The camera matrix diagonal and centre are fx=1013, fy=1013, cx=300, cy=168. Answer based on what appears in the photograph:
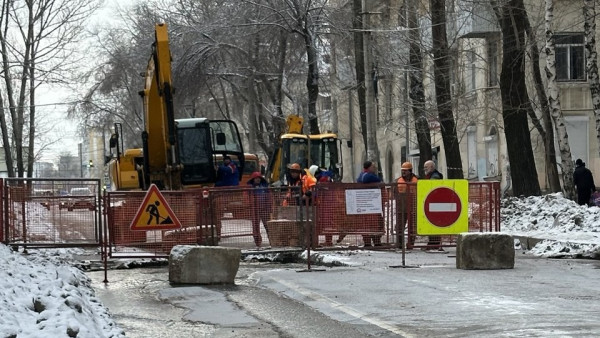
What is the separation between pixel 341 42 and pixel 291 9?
112 inches

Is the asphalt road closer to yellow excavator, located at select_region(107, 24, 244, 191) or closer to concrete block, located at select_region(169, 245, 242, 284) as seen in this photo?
concrete block, located at select_region(169, 245, 242, 284)

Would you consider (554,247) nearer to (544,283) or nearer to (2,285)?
(544,283)

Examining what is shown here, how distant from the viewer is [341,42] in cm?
3819

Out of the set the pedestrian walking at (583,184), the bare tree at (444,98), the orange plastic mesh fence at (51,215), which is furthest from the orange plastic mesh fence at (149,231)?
the bare tree at (444,98)

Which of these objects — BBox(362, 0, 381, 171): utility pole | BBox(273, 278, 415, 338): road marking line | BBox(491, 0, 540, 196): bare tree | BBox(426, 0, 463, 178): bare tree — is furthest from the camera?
BBox(426, 0, 463, 178): bare tree

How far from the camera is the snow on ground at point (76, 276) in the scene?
8.33 m

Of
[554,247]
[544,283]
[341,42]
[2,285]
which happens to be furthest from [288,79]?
[2,285]

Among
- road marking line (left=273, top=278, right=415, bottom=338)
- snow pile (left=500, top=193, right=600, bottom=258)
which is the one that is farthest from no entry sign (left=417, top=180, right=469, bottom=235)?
road marking line (left=273, top=278, right=415, bottom=338)

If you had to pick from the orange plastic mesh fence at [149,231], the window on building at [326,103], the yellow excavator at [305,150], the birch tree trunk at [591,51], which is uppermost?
the window on building at [326,103]

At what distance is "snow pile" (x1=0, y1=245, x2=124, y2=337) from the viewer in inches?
317

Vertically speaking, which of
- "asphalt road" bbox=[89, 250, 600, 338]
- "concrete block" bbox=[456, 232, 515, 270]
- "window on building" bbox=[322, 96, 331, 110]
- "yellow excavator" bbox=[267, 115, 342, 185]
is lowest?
"asphalt road" bbox=[89, 250, 600, 338]

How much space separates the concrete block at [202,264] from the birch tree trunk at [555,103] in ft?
40.6

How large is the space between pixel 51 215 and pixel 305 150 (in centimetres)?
2026

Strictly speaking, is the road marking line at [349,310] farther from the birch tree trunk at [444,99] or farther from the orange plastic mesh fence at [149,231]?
the birch tree trunk at [444,99]
